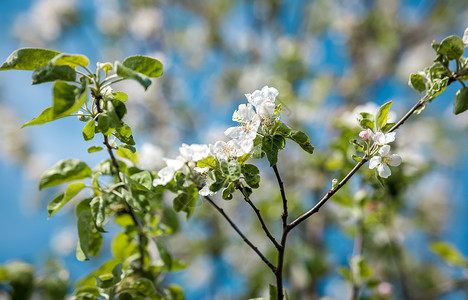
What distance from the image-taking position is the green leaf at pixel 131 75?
2.05 ft

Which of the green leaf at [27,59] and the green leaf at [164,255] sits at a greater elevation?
the green leaf at [27,59]

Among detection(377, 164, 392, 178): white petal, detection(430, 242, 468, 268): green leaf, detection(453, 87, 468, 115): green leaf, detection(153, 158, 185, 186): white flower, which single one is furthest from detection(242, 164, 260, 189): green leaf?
detection(430, 242, 468, 268): green leaf

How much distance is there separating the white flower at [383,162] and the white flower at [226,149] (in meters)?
0.32

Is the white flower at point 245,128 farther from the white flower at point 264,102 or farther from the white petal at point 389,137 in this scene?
the white petal at point 389,137

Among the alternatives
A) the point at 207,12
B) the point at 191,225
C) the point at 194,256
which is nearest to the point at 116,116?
the point at 191,225

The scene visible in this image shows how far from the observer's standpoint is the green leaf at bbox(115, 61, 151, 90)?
24.6 inches

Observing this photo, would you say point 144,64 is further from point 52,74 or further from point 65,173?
point 65,173

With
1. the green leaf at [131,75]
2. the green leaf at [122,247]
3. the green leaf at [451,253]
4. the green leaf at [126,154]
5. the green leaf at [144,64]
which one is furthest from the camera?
the green leaf at [451,253]

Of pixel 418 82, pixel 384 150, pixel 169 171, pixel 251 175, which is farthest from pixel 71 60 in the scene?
pixel 418 82

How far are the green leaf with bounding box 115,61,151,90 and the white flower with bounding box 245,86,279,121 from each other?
0.24m

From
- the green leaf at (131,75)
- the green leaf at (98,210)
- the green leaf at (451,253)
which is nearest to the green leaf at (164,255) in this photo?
the green leaf at (98,210)

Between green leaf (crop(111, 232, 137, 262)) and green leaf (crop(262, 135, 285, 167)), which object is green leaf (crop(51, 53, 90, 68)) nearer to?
green leaf (crop(262, 135, 285, 167))

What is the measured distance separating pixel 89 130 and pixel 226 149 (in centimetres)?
32

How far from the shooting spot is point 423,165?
162 centimetres
